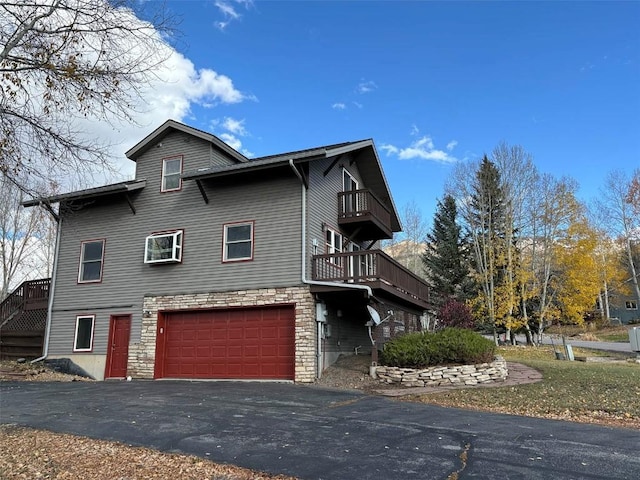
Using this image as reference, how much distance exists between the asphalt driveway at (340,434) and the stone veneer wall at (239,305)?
93.8 inches

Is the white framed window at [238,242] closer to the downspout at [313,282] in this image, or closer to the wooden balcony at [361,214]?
the downspout at [313,282]

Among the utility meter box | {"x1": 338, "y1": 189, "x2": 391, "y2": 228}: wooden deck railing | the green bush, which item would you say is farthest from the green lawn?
the utility meter box

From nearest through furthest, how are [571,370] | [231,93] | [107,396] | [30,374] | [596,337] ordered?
[107,396] → [231,93] → [571,370] → [30,374] → [596,337]

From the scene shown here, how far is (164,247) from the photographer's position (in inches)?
618

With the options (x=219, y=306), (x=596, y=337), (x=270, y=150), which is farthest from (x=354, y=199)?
(x=596, y=337)

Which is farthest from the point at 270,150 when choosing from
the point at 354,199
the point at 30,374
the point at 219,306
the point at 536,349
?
the point at 536,349

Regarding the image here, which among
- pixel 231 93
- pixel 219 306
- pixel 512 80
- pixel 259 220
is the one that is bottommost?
pixel 219 306

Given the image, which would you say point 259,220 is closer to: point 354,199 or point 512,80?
point 354,199

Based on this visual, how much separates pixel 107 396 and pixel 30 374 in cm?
660

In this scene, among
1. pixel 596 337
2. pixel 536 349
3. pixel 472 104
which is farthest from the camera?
pixel 596 337

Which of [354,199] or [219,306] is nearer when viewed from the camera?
[219,306]

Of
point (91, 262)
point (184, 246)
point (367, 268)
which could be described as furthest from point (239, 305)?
point (91, 262)

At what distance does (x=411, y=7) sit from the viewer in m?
14.3

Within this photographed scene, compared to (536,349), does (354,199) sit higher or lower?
higher
